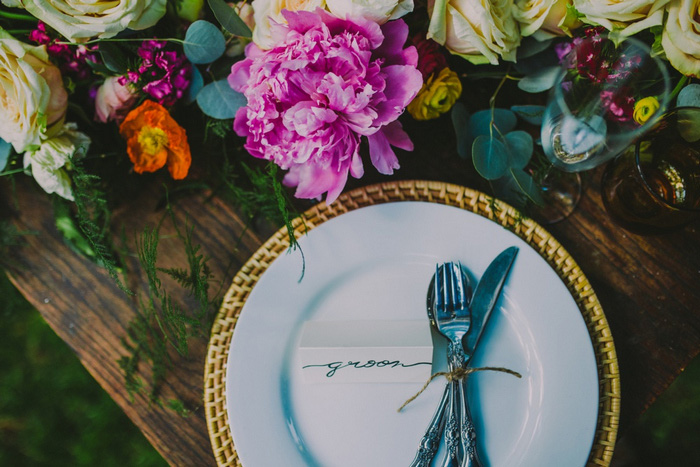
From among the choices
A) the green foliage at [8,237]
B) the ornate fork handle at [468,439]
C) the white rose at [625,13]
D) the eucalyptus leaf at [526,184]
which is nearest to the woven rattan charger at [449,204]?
the eucalyptus leaf at [526,184]

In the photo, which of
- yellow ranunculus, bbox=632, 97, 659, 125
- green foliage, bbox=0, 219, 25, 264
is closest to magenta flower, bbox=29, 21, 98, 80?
green foliage, bbox=0, 219, 25, 264

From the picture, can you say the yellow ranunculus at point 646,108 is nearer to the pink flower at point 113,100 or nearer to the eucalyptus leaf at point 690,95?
the eucalyptus leaf at point 690,95

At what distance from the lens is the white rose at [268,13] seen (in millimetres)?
501

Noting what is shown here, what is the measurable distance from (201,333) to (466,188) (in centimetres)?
39

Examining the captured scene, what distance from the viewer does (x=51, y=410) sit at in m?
1.21

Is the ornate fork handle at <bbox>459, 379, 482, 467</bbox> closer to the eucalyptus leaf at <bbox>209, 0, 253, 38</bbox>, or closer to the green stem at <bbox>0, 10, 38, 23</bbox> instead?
the eucalyptus leaf at <bbox>209, 0, 253, 38</bbox>

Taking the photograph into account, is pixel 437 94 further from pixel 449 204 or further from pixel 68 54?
pixel 68 54

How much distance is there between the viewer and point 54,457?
120 centimetres

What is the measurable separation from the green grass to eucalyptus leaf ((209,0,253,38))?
95 cm

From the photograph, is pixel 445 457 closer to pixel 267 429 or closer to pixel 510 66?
pixel 267 429

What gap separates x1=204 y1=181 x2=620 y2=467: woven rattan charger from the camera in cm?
59

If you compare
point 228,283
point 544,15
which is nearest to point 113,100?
point 228,283

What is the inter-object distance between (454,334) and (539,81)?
1.05 ft

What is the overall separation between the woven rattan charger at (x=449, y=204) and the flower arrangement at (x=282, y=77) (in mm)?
46
